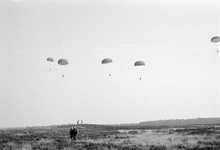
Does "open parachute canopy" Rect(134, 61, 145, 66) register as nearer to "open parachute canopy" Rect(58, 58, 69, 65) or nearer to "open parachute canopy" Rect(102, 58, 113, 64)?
"open parachute canopy" Rect(102, 58, 113, 64)

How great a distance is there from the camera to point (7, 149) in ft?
60.8

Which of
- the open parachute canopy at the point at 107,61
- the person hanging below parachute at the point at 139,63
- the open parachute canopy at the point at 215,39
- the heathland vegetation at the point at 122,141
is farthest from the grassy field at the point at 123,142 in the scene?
the open parachute canopy at the point at 215,39

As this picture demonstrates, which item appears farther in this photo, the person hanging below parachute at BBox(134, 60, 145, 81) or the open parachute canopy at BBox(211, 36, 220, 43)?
the person hanging below parachute at BBox(134, 60, 145, 81)

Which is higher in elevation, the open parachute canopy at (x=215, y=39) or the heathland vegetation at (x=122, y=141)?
the open parachute canopy at (x=215, y=39)

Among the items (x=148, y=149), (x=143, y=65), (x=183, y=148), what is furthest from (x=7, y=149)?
(x=143, y=65)

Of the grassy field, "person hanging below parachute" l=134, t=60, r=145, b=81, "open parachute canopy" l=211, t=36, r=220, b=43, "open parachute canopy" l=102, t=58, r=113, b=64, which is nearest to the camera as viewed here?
the grassy field

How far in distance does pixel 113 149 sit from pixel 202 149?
5.98m

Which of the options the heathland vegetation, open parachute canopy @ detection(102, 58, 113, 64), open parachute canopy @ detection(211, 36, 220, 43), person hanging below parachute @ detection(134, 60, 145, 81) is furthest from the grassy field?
open parachute canopy @ detection(211, 36, 220, 43)

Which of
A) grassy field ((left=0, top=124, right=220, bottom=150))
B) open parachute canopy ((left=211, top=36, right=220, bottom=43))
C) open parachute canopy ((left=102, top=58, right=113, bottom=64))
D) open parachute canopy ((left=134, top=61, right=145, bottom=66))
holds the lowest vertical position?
grassy field ((left=0, top=124, right=220, bottom=150))

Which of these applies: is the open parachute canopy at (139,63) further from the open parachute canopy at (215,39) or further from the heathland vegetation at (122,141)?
the heathland vegetation at (122,141)

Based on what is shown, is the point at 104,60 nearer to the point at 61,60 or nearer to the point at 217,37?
the point at 61,60

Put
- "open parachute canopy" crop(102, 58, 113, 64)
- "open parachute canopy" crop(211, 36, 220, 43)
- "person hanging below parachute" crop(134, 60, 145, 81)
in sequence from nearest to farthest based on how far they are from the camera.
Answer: "open parachute canopy" crop(211, 36, 220, 43) < "person hanging below parachute" crop(134, 60, 145, 81) < "open parachute canopy" crop(102, 58, 113, 64)

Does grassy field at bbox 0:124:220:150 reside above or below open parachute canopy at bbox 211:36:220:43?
below

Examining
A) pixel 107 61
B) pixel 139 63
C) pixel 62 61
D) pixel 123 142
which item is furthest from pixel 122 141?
pixel 62 61
